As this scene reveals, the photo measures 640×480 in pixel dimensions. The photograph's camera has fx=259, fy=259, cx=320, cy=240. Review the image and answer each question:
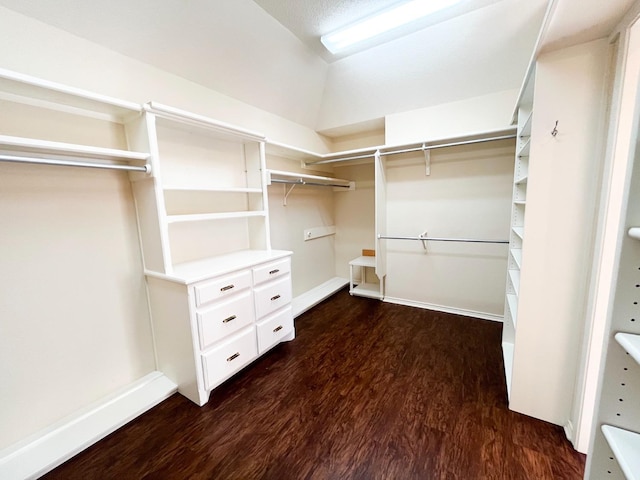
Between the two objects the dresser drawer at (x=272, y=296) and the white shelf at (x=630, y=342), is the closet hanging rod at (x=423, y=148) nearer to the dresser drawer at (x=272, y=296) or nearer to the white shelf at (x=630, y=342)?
the dresser drawer at (x=272, y=296)

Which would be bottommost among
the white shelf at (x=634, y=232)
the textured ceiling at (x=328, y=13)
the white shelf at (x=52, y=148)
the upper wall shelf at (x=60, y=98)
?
the white shelf at (x=634, y=232)

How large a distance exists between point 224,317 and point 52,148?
1306mm

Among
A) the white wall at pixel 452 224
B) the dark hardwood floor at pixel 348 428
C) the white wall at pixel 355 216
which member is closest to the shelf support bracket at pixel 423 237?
the white wall at pixel 452 224

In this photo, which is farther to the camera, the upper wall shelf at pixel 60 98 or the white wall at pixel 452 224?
the white wall at pixel 452 224

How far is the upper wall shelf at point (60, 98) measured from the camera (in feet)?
3.79

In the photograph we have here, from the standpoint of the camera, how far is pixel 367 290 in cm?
367

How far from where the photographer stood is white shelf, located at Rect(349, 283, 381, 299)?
11.6 feet

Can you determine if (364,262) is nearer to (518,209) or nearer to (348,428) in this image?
(518,209)

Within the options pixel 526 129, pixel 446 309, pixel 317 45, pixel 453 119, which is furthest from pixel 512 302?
pixel 317 45

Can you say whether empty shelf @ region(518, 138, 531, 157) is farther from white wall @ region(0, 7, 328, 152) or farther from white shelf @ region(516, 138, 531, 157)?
white wall @ region(0, 7, 328, 152)

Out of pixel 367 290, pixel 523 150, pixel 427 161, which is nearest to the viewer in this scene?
pixel 523 150

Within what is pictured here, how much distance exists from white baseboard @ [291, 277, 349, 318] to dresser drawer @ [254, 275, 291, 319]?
0.68 meters

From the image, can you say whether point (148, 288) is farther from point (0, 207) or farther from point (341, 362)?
point (341, 362)

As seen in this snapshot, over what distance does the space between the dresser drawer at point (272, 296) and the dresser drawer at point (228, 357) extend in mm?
182
